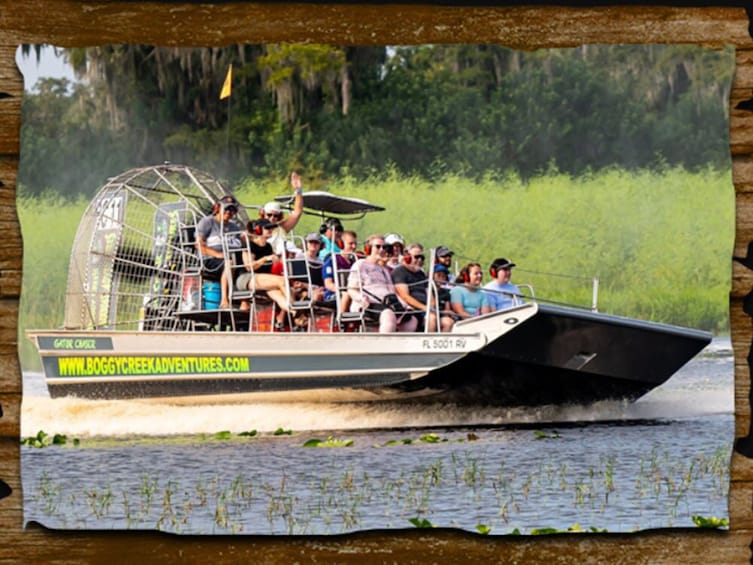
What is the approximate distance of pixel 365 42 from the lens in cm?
532

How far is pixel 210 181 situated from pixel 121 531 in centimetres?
483

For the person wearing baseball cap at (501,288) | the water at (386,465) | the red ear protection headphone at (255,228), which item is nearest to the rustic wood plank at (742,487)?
the water at (386,465)

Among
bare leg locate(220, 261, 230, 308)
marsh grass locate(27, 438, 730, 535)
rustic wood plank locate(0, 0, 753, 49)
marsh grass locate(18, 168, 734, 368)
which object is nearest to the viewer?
rustic wood plank locate(0, 0, 753, 49)

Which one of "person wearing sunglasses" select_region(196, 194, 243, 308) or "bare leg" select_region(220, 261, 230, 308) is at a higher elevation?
"person wearing sunglasses" select_region(196, 194, 243, 308)

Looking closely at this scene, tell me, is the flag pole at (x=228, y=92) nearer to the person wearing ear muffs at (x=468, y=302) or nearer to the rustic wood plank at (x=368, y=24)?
the rustic wood plank at (x=368, y=24)

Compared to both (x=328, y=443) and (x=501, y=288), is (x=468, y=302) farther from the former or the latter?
(x=328, y=443)

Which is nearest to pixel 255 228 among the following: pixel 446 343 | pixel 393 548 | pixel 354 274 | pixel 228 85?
pixel 354 274

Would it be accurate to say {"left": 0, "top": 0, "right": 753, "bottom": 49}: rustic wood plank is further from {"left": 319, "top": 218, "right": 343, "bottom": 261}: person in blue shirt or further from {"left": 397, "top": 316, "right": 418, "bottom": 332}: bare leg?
{"left": 397, "top": 316, "right": 418, "bottom": 332}: bare leg

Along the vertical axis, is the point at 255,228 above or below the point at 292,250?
above

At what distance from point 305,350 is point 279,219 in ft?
3.35

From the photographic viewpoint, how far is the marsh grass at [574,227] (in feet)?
20.8

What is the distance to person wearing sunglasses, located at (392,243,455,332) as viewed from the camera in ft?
36.4

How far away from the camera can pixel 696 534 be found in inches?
207

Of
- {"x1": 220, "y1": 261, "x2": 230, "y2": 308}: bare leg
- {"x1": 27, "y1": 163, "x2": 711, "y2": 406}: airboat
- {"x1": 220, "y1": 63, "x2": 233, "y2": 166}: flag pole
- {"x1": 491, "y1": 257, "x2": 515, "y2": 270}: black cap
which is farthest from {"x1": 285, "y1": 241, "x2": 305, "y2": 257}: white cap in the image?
{"x1": 220, "y1": 63, "x2": 233, "y2": 166}: flag pole
